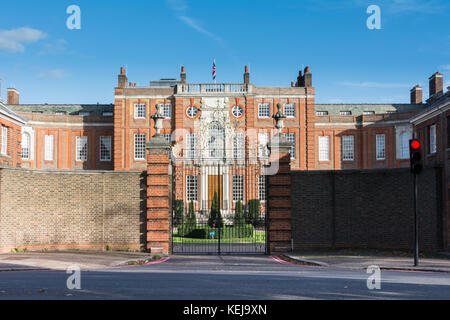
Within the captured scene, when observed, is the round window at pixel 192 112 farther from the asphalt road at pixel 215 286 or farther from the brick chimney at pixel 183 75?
the asphalt road at pixel 215 286

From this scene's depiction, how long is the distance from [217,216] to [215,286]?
20.2 m

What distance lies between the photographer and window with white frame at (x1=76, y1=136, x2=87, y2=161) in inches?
1887

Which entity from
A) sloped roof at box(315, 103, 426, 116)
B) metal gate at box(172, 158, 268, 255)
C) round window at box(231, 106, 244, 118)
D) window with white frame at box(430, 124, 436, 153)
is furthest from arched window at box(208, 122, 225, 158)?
window with white frame at box(430, 124, 436, 153)

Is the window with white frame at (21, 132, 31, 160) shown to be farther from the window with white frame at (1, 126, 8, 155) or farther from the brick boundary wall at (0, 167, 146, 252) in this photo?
the brick boundary wall at (0, 167, 146, 252)

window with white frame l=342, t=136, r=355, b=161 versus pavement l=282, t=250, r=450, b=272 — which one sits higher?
window with white frame l=342, t=136, r=355, b=161

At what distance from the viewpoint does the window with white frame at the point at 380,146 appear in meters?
46.2

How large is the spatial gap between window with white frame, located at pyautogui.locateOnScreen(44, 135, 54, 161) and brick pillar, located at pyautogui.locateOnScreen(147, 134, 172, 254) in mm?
32572

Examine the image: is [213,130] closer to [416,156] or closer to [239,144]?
[239,144]

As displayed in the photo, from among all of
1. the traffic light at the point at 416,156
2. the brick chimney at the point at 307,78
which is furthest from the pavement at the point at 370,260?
the brick chimney at the point at 307,78

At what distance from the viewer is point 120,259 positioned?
599 inches

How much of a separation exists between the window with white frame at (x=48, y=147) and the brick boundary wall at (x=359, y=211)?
34.9 m
